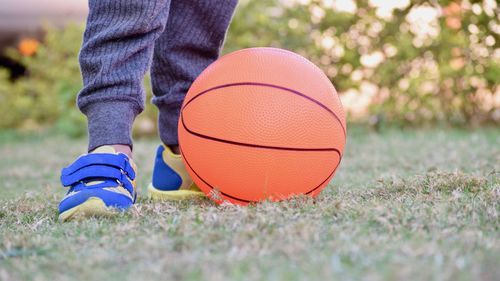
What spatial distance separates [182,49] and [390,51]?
3671 millimetres

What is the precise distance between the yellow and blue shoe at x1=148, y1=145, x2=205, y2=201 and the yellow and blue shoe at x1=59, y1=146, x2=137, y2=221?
0.32 m

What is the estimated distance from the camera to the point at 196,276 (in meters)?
1.37

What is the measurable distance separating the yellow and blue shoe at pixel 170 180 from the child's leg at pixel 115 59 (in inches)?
13.3

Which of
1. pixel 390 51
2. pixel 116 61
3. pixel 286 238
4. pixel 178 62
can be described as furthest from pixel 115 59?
pixel 390 51

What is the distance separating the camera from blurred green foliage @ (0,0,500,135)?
5656 mm

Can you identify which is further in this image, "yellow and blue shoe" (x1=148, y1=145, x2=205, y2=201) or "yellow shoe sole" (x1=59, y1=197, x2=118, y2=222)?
"yellow and blue shoe" (x1=148, y1=145, x2=205, y2=201)

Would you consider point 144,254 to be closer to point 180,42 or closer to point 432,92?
point 180,42

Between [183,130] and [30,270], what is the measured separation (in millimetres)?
894

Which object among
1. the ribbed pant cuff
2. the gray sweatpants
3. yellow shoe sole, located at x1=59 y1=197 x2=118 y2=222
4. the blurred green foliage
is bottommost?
the blurred green foliage

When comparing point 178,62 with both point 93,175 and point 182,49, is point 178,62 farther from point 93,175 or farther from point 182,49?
point 93,175

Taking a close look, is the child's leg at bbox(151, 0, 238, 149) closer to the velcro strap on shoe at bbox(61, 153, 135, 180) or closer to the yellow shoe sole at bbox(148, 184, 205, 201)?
the yellow shoe sole at bbox(148, 184, 205, 201)

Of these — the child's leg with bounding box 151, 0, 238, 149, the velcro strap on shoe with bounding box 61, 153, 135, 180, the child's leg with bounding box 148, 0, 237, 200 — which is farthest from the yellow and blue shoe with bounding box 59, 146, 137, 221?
the child's leg with bounding box 151, 0, 238, 149

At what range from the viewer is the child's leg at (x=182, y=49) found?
104 inches

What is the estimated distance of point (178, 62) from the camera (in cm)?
265
